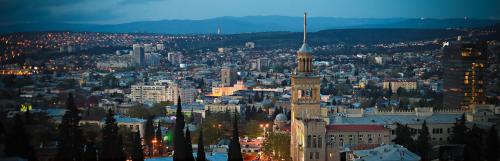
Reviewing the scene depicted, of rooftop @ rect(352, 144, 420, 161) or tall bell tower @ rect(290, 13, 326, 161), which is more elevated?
tall bell tower @ rect(290, 13, 326, 161)

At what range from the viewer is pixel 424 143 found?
30.2 m

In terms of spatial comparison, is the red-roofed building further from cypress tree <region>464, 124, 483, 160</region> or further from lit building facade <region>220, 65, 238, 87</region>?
lit building facade <region>220, 65, 238, 87</region>

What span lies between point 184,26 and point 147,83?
2983 inches

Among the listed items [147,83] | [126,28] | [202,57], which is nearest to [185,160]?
[147,83]

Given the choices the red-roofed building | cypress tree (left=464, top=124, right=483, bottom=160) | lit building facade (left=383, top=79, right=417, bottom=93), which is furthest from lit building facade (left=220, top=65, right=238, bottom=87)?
cypress tree (left=464, top=124, right=483, bottom=160)

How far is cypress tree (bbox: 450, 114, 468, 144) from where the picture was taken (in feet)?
102

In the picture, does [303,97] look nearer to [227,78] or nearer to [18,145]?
[18,145]

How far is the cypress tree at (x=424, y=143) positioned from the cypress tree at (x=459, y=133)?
3.22 ft

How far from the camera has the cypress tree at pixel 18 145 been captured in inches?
998

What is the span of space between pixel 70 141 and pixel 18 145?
87.5 inches

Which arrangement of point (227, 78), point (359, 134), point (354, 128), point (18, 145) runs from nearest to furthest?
1. point (18, 145)
2. point (359, 134)
3. point (354, 128)
4. point (227, 78)

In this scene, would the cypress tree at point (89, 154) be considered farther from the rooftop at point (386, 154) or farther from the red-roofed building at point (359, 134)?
the red-roofed building at point (359, 134)

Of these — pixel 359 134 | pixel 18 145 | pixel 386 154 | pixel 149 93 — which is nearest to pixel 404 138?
pixel 359 134

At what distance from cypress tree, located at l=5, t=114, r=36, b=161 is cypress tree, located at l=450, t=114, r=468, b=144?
1518 cm
